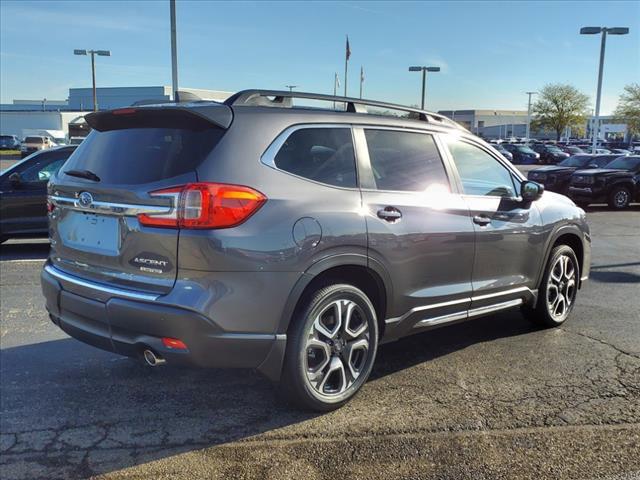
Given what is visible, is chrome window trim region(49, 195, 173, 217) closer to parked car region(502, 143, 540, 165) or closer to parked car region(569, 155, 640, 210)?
parked car region(569, 155, 640, 210)

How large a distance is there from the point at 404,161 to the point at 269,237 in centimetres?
136

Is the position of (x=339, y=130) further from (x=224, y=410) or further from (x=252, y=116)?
(x=224, y=410)

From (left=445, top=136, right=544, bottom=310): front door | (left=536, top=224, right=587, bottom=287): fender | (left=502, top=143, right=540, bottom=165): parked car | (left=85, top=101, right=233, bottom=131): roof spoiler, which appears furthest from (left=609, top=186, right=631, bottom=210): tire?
(left=502, top=143, right=540, bottom=165): parked car

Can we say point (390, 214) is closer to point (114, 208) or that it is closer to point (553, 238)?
point (114, 208)

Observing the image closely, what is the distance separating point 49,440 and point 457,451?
7.37 feet

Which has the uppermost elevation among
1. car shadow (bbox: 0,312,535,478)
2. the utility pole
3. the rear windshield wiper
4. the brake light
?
the utility pole

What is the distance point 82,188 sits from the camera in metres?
A: 3.50

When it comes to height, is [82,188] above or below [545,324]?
above

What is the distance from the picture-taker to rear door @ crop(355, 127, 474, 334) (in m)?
3.71

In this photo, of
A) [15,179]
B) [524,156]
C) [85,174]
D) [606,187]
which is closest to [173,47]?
[15,179]

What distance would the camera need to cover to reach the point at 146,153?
337 centimetres

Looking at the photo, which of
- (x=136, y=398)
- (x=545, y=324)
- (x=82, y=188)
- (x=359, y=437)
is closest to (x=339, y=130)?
(x=82, y=188)

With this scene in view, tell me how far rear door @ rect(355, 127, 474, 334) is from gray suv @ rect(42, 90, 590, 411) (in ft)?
0.04

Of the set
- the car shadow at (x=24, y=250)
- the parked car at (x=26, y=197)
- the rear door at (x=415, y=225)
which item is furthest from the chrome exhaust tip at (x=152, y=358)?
the parked car at (x=26, y=197)
